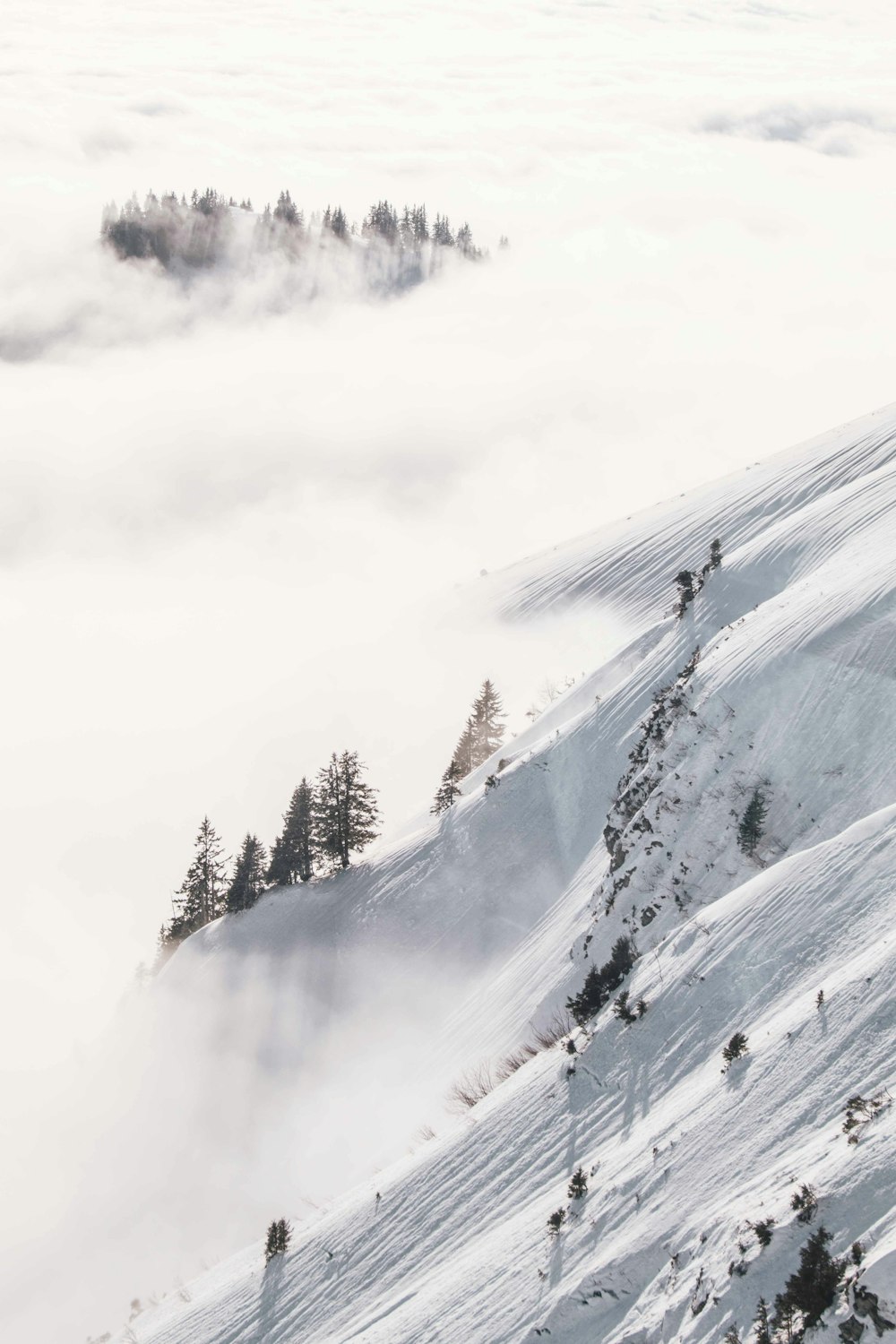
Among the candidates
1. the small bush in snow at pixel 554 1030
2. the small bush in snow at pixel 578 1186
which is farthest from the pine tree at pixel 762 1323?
the small bush in snow at pixel 554 1030

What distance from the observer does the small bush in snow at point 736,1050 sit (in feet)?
79.2

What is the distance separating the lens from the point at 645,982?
29.8 metres

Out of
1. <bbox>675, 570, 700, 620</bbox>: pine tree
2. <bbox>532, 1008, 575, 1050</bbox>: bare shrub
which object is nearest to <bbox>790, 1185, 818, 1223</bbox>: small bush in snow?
<bbox>532, 1008, 575, 1050</bbox>: bare shrub

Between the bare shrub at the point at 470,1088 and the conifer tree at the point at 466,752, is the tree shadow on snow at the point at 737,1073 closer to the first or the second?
the bare shrub at the point at 470,1088

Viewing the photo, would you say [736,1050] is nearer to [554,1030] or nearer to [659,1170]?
[659,1170]

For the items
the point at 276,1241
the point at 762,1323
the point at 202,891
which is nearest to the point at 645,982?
the point at 762,1323

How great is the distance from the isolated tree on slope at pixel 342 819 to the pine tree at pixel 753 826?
82.4 ft

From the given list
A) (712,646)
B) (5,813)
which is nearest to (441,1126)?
(712,646)

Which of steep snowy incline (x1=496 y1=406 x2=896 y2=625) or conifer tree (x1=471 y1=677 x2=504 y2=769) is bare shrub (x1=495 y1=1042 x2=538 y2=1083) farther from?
steep snowy incline (x1=496 y1=406 x2=896 y2=625)

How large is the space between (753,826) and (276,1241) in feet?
66.2

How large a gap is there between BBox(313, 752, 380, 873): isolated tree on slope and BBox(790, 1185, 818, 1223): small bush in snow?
39.7m

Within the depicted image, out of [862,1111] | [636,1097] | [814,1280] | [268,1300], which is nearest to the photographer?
[814,1280]

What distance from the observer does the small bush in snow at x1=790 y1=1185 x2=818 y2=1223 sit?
18.5 metres

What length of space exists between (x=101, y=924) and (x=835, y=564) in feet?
214
